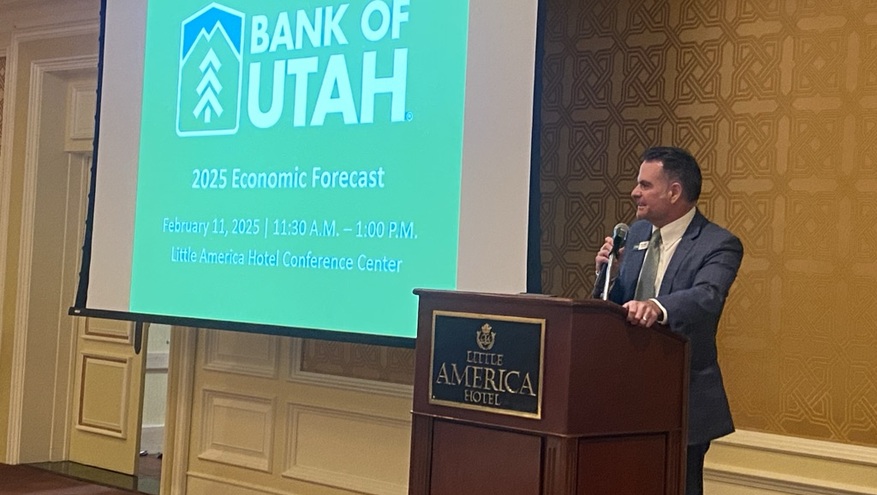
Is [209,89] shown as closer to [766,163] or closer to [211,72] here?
[211,72]

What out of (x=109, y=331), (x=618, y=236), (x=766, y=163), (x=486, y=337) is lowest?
(x=109, y=331)

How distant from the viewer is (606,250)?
2.72 m

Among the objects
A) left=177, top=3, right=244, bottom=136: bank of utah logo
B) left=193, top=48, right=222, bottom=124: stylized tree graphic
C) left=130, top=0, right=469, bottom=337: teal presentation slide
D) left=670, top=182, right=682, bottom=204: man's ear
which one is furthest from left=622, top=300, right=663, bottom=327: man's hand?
left=193, top=48, right=222, bottom=124: stylized tree graphic

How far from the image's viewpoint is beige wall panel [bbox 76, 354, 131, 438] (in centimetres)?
633

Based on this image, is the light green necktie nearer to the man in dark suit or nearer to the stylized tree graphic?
the man in dark suit

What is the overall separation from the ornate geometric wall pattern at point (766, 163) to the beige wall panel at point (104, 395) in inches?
128

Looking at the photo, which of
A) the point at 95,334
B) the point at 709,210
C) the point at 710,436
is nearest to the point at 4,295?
the point at 95,334

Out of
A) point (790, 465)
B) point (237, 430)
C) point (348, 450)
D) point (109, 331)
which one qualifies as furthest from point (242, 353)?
point (790, 465)

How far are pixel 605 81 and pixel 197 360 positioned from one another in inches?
102

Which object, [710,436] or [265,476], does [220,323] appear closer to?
[265,476]

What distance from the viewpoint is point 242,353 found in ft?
17.3

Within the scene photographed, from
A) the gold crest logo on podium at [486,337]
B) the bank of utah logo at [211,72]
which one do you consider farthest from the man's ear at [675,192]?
the bank of utah logo at [211,72]

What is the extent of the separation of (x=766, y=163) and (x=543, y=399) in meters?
1.60

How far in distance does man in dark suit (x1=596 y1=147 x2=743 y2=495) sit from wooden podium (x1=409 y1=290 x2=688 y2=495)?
169mm
